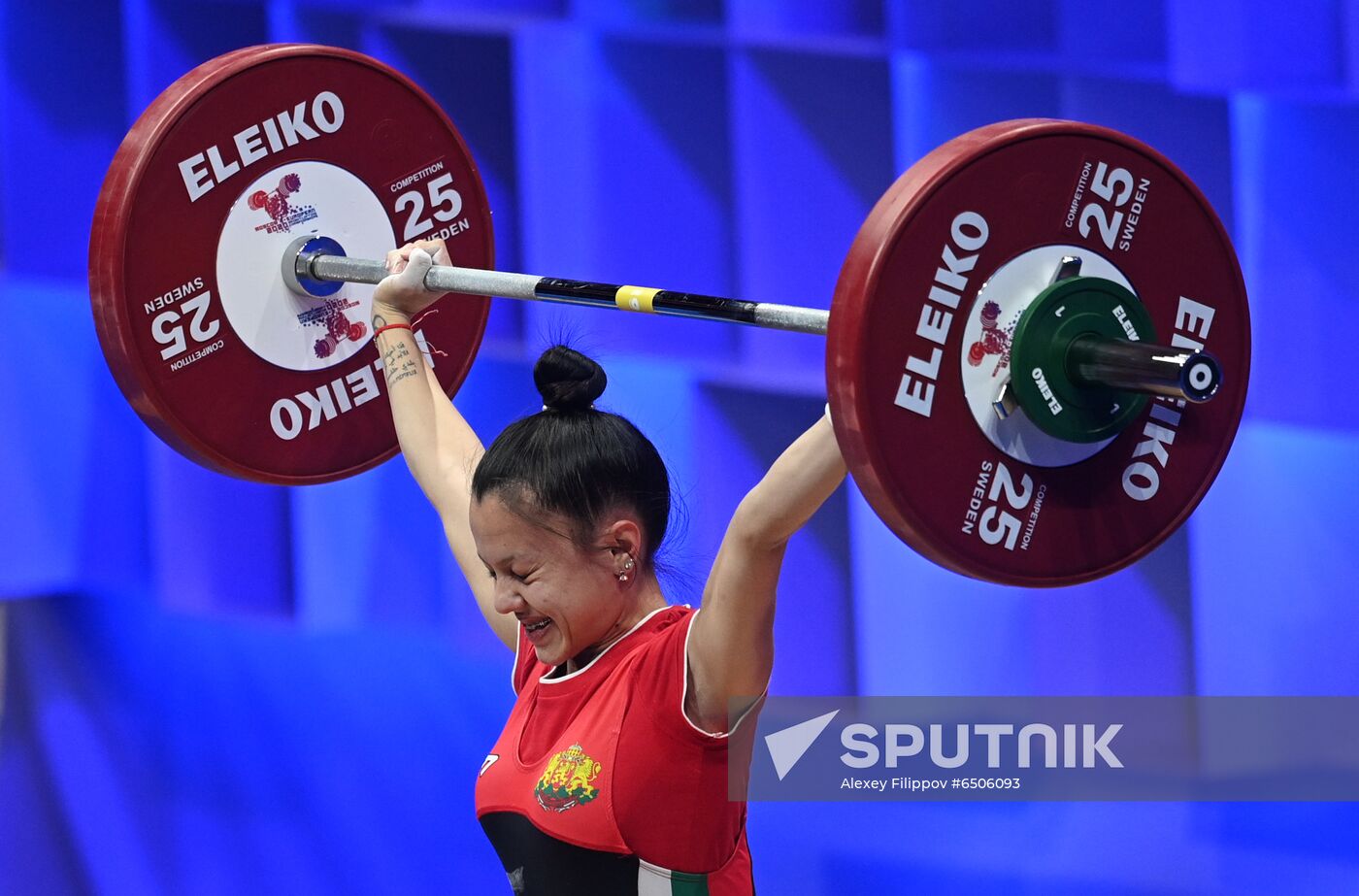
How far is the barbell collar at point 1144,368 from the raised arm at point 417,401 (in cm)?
96

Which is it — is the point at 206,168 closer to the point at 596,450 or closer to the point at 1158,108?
the point at 596,450

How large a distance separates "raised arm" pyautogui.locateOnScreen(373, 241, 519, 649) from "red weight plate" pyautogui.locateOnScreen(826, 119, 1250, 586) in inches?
33.5

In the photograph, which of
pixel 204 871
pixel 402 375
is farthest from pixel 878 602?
pixel 204 871

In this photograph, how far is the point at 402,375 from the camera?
8.39 feet

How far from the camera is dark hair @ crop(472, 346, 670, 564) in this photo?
81.8 inches

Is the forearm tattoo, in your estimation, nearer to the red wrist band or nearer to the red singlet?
the red wrist band

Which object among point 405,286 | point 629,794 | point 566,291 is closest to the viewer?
point 629,794

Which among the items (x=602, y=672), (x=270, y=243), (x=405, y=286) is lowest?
(x=602, y=672)

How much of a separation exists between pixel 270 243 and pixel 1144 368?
1450mm

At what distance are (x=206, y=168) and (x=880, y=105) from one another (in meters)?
1.32

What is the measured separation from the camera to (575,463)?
6.84 feet

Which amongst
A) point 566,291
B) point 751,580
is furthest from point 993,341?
point 566,291

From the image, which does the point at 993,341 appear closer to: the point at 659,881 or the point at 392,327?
the point at 659,881

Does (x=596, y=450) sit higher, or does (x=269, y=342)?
(x=269, y=342)
